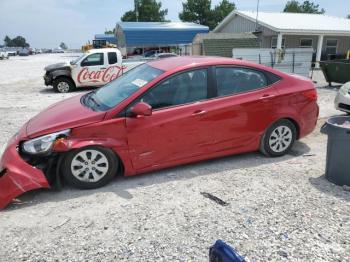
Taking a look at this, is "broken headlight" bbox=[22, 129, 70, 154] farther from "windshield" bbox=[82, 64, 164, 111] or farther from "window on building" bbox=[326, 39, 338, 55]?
"window on building" bbox=[326, 39, 338, 55]

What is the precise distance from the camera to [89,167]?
3902 millimetres

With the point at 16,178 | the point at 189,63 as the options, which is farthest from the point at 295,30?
the point at 16,178

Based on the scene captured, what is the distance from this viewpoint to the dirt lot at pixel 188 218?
2.87 m

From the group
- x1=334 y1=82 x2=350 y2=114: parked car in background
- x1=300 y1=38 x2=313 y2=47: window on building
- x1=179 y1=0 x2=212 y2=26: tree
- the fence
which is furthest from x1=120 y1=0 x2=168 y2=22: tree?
x1=334 y1=82 x2=350 y2=114: parked car in background

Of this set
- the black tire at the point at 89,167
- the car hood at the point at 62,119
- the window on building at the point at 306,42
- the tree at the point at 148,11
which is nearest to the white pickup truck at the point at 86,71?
the car hood at the point at 62,119

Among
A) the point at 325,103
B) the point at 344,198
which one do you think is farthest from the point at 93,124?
the point at 325,103

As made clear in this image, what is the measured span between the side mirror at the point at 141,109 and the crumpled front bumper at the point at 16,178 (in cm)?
130

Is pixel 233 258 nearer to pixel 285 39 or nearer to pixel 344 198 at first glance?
pixel 344 198

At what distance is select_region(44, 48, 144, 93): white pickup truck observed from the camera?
501 inches

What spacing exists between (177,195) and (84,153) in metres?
1.22

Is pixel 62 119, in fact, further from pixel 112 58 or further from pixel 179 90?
pixel 112 58

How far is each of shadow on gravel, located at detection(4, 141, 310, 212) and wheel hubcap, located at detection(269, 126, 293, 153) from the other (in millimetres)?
163

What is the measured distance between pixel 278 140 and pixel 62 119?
315 centimetres

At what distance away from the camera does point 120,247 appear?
292 cm
